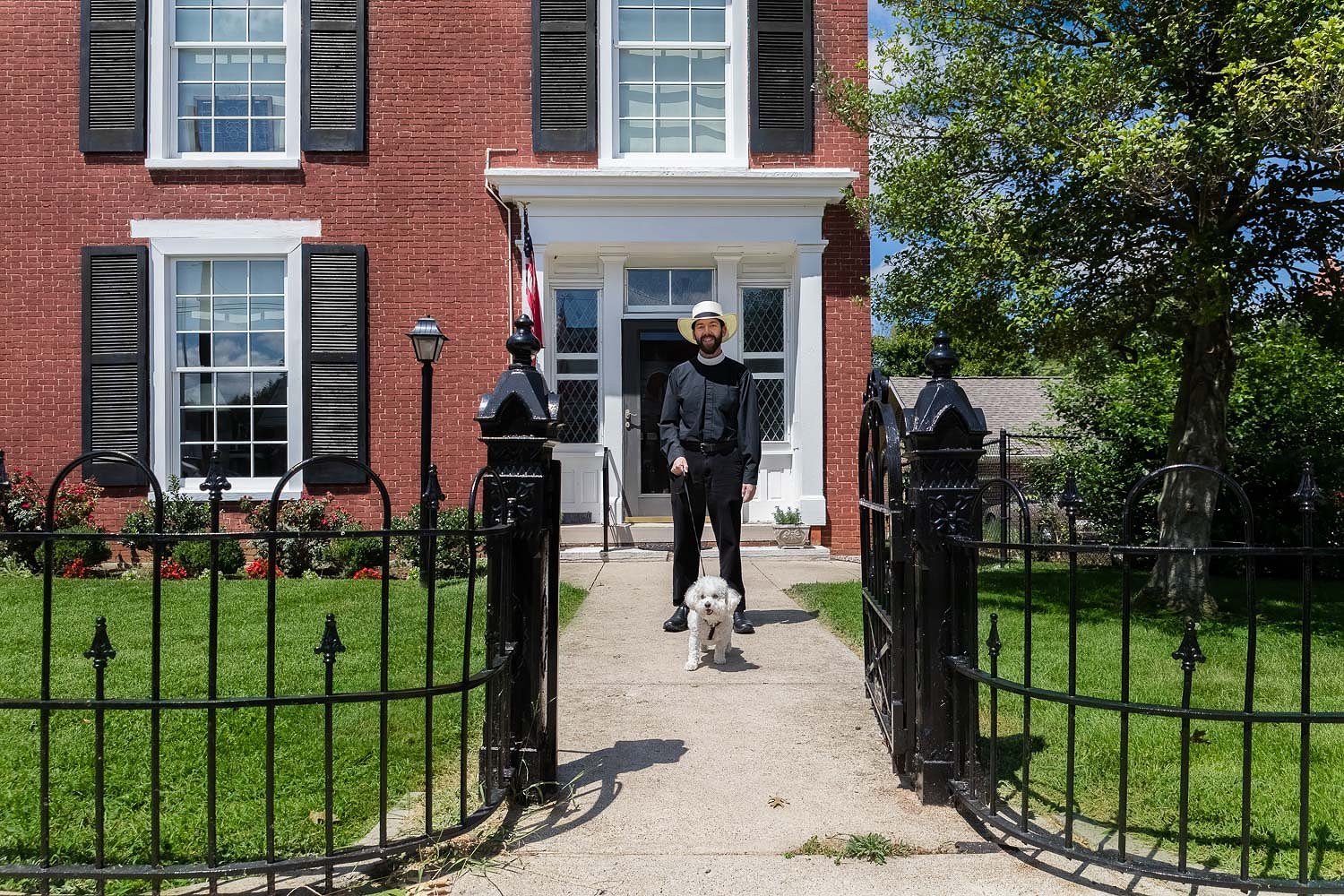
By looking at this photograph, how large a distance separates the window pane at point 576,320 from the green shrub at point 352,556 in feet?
9.89

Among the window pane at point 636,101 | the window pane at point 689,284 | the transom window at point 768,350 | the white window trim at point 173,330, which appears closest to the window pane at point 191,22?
the white window trim at point 173,330

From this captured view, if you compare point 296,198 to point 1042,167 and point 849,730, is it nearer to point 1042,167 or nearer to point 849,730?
point 1042,167

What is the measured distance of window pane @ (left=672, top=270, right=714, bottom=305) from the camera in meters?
11.3

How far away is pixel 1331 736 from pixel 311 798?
4378 millimetres

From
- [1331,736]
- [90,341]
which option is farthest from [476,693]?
[90,341]

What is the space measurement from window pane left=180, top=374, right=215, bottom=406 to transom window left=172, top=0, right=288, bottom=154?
2512mm

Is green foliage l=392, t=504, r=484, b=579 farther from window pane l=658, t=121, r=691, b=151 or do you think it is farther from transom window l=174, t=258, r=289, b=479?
window pane l=658, t=121, r=691, b=151

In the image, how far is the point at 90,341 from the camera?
35.2 feet

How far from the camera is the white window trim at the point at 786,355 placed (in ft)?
36.7

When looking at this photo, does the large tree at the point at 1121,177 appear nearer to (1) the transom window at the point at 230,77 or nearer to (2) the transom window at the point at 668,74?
(2) the transom window at the point at 668,74

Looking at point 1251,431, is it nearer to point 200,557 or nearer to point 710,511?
point 710,511

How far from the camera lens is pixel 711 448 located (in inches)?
249

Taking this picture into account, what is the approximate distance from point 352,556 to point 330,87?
508cm

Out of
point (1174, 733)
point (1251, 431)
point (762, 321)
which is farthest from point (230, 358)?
point (1251, 431)
